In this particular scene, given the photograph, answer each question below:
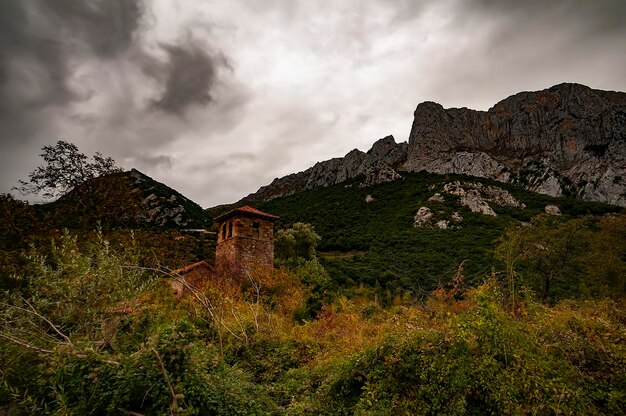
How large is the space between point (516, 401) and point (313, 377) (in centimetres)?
407

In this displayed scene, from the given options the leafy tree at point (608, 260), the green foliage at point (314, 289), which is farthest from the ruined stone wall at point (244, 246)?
the leafy tree at point (608, 260)

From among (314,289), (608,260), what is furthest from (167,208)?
(608,260)

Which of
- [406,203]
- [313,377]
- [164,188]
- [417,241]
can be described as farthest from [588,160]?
[313,377]

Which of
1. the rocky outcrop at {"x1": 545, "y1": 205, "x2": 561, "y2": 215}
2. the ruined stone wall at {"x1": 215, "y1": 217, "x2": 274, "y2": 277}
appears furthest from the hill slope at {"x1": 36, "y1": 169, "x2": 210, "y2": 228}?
the rocky outcrop at {"x1": 545, "y1": 205, "x2": 561, "y2": 215}

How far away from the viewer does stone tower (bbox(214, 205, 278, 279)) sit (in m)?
23.9

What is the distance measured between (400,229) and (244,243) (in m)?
29.2

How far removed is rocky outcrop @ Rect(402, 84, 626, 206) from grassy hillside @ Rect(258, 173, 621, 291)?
1316cm

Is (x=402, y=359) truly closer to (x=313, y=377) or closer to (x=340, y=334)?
(x=313, y=377)

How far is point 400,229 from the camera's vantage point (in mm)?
47719

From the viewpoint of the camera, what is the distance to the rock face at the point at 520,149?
7138cm

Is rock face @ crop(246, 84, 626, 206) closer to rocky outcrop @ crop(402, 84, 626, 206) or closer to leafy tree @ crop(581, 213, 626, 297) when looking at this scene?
rocky outcrop @ crop(402, 84, 626, 206)

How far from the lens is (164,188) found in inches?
1884

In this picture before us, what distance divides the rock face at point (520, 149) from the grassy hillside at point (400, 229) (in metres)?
10.0

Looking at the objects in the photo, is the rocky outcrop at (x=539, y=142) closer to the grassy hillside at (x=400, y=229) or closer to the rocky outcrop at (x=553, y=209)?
the grassy hillside at (x=400, y=229)
